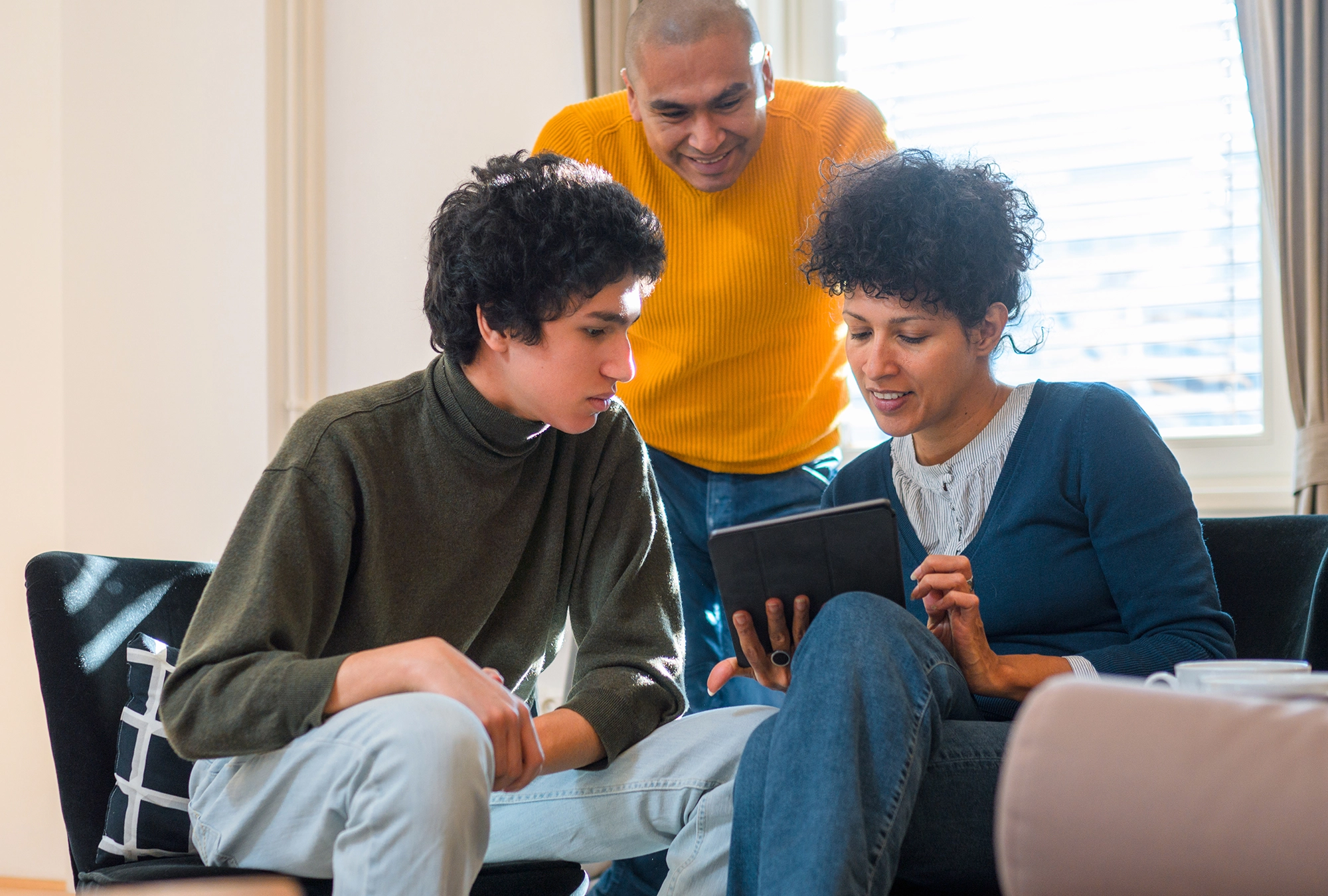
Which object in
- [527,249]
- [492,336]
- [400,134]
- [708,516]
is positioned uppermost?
[400,134]

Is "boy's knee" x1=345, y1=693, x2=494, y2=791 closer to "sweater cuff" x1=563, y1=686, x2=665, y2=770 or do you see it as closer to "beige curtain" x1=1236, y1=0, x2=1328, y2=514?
"sweater cuff" x1=563, y1=686, x2=665, y2=770

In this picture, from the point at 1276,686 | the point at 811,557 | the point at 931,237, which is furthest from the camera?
the point at 931,237

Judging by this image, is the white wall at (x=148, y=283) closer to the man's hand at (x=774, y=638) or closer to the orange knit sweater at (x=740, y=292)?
the orange knit sweater at (x=740, y=292)

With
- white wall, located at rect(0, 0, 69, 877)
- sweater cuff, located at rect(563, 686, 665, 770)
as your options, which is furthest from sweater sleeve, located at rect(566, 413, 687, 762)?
white wall, located at rect(0, 0, 69, 877)

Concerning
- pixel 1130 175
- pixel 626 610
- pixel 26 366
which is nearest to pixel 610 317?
pixel 626 610

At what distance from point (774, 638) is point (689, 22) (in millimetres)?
1026

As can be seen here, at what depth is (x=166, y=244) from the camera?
3188mm

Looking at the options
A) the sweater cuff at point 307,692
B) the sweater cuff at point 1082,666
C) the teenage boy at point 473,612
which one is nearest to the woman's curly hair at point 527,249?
the teenage boy at point 473,612

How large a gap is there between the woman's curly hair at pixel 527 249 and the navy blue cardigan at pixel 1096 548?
59 centimetres

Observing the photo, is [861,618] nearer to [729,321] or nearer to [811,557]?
[811,557]

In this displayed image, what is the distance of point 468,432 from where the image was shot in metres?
1.45

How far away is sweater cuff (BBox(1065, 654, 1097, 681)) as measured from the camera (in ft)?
4.50

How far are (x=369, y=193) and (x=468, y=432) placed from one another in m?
1.97

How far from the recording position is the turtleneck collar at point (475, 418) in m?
1.45
